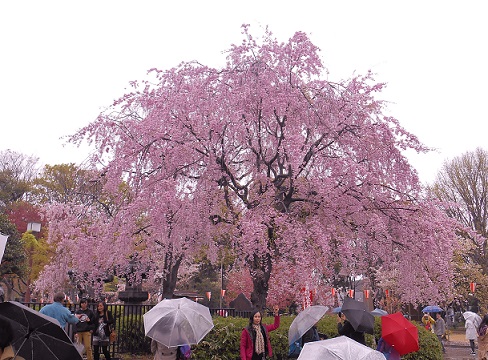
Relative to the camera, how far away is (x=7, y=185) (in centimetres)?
4084

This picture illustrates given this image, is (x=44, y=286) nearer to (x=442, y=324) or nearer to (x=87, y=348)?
(x=87, y=348)

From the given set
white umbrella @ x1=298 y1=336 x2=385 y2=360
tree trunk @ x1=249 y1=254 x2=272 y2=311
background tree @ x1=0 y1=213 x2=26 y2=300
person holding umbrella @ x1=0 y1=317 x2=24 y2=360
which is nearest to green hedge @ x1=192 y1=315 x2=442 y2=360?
tree trunk @ x1=249 y1=254 x2=272 y2=311

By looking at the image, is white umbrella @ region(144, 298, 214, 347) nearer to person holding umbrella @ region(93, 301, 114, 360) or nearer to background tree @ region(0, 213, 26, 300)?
person holding umbrella @ region(93, 301, 114, 360)

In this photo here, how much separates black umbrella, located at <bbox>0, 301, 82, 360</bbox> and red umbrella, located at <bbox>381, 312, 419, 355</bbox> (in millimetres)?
4797

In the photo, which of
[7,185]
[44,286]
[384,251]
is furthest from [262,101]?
[7,185]

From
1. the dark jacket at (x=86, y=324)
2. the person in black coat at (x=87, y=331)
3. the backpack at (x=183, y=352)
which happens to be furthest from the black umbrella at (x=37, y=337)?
the person in black coat at (x=87, y=331)

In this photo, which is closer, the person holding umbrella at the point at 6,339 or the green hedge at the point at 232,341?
the person holding umbrella at the point at 6,339

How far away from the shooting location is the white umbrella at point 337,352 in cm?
426

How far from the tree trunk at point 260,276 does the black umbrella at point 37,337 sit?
26.5 ft

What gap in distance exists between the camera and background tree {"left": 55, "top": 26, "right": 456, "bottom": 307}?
12.2 meters

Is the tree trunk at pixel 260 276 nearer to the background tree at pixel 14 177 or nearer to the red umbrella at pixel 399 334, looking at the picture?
the red umbrella at pixel 399 334

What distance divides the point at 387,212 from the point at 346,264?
181 centimetres

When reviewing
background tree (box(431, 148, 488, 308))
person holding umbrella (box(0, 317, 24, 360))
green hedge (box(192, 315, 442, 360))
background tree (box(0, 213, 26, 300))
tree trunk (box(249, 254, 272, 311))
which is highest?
background tree (box(431, 148, 488, 308))

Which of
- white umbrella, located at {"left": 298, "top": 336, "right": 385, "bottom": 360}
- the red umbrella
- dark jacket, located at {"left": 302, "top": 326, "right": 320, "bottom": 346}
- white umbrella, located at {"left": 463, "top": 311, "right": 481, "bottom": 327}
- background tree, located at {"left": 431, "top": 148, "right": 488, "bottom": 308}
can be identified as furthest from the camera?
background tree, located at {"left": 431, "top": 148, "right": 488, "bottom": 308}
